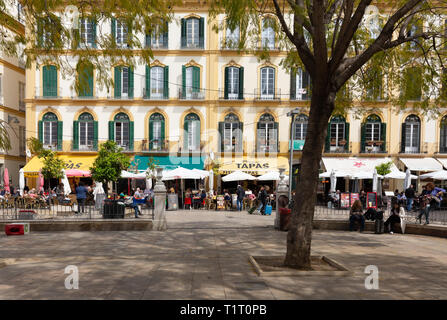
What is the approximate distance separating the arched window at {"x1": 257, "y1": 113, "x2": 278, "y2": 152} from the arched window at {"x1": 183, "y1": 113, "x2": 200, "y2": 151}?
4737mm

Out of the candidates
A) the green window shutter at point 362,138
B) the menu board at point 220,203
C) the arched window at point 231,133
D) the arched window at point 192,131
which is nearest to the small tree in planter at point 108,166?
the menu board at point 220,203

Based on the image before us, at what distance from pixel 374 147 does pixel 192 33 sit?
16.5 metres

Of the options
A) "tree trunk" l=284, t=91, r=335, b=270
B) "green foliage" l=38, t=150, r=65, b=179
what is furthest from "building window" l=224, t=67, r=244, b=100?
"tree trunk" l=284, t=91, r=335, b=270

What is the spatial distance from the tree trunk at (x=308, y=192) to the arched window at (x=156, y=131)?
20.9 metres

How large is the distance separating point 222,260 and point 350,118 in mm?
22487

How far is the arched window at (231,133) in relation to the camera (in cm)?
2711

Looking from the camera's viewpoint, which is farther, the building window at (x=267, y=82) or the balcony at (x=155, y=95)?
the building window at (x=267, y=82)

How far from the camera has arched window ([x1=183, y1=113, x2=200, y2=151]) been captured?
89.0 ft

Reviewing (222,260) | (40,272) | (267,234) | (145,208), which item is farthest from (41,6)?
(145,208)

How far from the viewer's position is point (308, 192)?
22.6 feet

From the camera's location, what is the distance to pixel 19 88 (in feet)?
95.0

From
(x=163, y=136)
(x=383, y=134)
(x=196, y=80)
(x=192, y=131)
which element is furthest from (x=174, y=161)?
(x=383, y=134)

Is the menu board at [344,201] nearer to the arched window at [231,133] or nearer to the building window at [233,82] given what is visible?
the arched window at [231,133]
